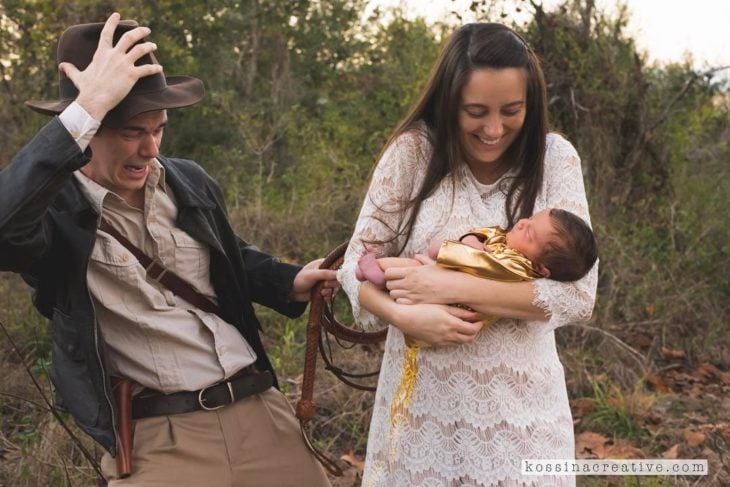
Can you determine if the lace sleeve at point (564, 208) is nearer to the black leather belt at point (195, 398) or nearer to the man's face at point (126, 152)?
the black leather belt at point (195, 398)

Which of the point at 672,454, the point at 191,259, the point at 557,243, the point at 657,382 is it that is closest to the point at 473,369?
the point at 557,243

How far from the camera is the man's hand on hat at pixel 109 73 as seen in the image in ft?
8.05

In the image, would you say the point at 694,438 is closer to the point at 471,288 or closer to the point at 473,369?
the point at 473,369

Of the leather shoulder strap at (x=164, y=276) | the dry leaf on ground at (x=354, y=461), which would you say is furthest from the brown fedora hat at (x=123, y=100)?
the dry leaf on ground at (x=354, y=461)

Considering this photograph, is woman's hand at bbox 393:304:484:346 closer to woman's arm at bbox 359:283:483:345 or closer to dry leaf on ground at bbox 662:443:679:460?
woman's arm at bbox 359:283:483:345

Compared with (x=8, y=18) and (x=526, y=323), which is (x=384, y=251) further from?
(x=8, y=18)

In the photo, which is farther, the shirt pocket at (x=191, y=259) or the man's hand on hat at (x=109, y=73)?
the shirt pocket at (x=191, y=259)

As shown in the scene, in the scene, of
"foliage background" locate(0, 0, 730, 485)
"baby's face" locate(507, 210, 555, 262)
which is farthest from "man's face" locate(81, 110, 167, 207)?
"foliage background" locate(0, 0, 730, 485)

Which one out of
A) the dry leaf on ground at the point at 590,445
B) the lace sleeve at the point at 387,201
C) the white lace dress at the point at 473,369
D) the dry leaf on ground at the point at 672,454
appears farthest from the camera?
the dry leaf on ground at the point at 590,445

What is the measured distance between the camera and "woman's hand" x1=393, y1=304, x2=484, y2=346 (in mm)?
2449

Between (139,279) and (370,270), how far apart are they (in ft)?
2.33

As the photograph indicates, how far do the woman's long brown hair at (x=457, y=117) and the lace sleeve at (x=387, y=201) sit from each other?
0.02m

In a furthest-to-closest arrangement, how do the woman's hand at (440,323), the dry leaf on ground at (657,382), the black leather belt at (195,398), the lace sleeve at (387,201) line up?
the dry leaf on ground at (657,382) → the black leather belt at (195,398) → the lace sleeve at (387,201) → the woman's hand at (440,323)

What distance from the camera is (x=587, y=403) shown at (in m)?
5.23
